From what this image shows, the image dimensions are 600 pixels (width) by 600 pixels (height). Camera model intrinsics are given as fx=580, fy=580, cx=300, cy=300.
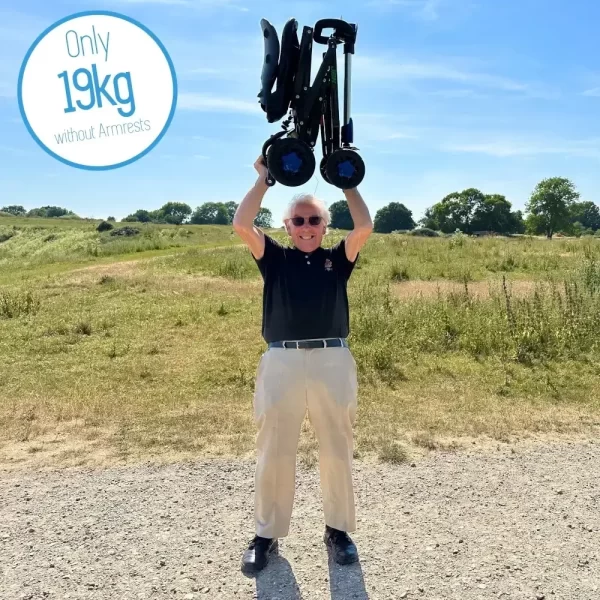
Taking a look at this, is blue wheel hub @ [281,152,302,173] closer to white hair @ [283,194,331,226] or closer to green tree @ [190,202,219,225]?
white hair @ [283,194,331,226]

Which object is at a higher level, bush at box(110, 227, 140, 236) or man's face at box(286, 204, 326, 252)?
bush at box(110, 227, 140, 236)

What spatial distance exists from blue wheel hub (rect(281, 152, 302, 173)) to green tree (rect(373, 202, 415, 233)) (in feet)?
275

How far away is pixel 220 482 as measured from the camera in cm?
452

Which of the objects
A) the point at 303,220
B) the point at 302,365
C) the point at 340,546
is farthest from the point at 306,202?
the point at 340,546

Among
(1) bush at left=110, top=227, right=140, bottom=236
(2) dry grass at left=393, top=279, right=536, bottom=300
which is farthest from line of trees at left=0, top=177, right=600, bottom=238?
(2) dry grass at left=393, top=279, right=536, bottom=300

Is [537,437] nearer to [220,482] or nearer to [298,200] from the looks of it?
[220,482]

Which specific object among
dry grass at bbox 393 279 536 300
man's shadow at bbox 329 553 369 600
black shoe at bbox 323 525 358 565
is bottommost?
man's shadow at bbox 329 553 369 600

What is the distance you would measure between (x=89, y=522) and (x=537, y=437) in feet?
13.0

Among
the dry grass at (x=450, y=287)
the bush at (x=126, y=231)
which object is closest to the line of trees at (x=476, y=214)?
the bush at (x=126, y=231)

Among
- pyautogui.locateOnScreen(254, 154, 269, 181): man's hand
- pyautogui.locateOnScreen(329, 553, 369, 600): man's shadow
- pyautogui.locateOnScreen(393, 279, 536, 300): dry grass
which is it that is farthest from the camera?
pyautogui.locateOnScreen(393, 279, 536, 300): dry grass

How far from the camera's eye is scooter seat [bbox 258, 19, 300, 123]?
11.0ft

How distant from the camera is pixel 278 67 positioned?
337cm

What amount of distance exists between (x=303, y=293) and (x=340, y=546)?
1.53m

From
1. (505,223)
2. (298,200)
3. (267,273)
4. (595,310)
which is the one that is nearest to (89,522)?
(267,273)
